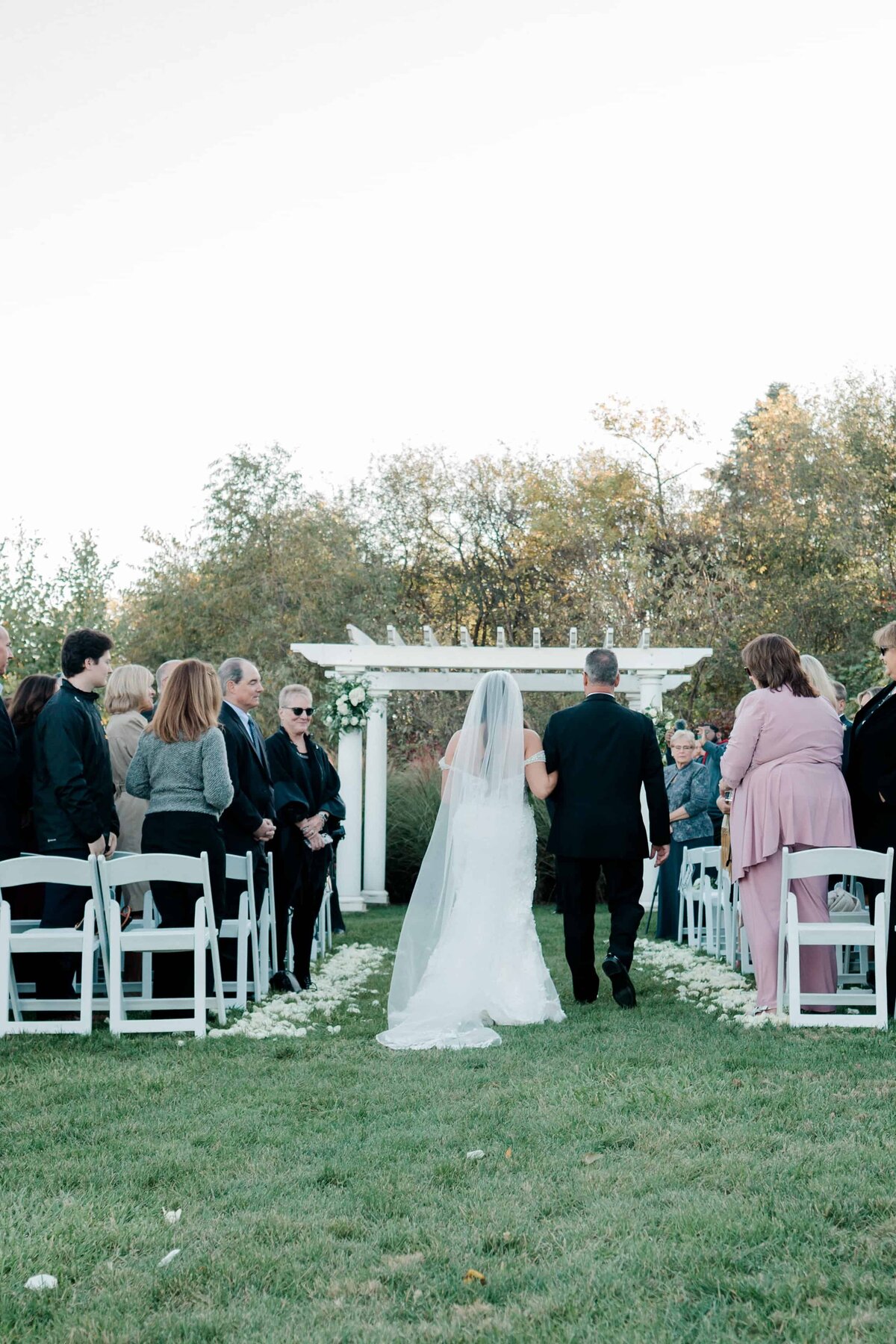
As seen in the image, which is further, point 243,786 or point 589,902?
point 243,786

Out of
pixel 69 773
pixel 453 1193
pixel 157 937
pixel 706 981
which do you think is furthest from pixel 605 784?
pixel 453 1193

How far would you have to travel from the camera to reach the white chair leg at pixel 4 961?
6.00m

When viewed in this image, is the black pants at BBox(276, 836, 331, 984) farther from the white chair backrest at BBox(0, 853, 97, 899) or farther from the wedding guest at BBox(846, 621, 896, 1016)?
the wedding guest at BBox(846, 621, 896, 1016)

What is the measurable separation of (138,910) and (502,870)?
233 cm

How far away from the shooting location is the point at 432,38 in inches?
496

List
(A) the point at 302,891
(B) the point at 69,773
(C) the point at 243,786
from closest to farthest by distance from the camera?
(B) the point at 69,773, (C) the point at 243,786, (A) the point at 302,891

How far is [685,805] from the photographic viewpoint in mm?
10586

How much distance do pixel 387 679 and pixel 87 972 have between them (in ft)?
32.5

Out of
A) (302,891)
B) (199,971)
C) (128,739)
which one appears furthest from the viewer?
(302,891)

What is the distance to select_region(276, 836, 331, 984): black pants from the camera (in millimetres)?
7852

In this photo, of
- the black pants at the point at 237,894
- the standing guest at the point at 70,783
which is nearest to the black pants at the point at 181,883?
the standing guest at the point at 70,783

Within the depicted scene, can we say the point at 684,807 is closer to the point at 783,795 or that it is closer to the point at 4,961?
the point at 783,795

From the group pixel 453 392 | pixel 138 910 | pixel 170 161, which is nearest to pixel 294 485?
pixel 453 392

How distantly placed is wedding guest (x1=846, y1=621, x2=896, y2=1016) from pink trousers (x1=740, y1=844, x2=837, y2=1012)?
1.05ft
